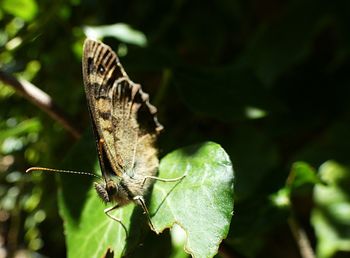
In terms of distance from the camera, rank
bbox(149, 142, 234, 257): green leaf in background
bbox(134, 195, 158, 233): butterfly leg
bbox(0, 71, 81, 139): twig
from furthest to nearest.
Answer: bbox(0, 71, 81, 139): twig, bbox(134, 195, 158, 233): butterfly leg, bbox(149, 142, 234, 257): green leaf in background

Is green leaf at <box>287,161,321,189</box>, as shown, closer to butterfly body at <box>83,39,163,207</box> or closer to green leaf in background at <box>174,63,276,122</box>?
green leaf in background at <box>174,63,276,122</box>

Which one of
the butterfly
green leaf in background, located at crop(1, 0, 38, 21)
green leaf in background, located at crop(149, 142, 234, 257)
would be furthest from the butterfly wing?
green leaf in background, located at crop(1, 0, 38, 21)

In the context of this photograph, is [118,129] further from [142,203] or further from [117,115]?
[142,203]

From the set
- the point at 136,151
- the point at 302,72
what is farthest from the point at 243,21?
the point at 136,151

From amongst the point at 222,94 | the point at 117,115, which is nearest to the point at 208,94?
the point at 222,94

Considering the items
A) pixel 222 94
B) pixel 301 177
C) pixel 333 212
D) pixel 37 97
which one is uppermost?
pixel 37 97

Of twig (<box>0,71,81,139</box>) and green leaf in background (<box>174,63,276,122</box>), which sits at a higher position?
twig (<box>0,71,81,139</box>)
